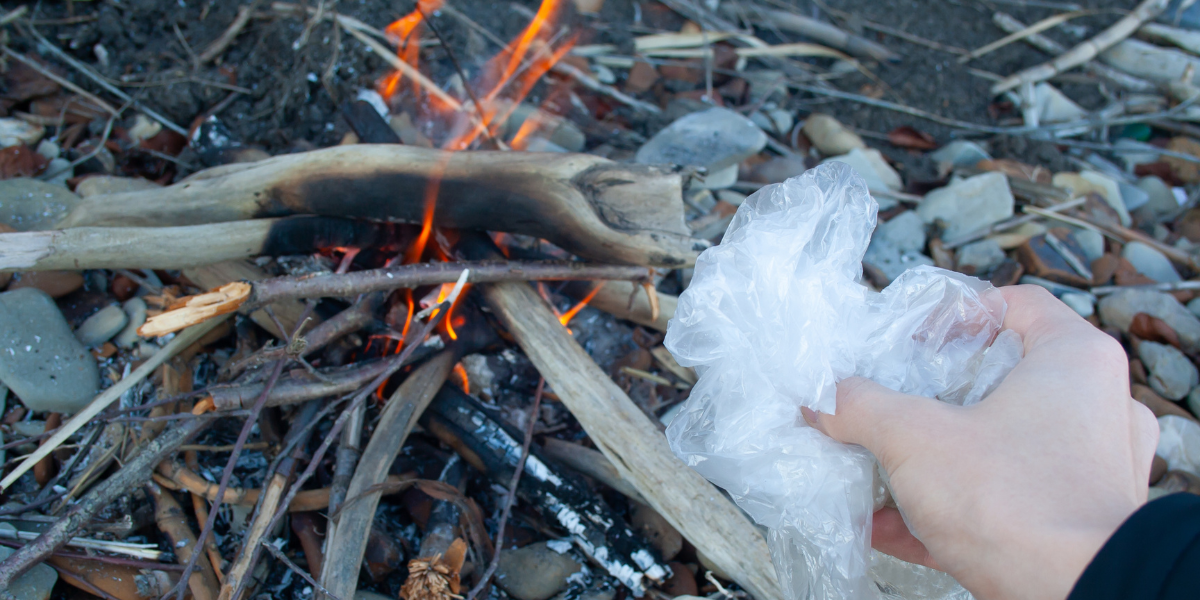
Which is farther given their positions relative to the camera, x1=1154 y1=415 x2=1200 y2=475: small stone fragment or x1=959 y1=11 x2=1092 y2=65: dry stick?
x1=959 y1=11 x2=1092 y2=65: dry stick

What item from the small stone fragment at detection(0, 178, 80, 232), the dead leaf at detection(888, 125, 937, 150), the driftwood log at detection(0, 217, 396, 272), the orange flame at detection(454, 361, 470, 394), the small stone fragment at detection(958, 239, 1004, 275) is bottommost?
the orange flame at detection(454, 361, 470, 394)

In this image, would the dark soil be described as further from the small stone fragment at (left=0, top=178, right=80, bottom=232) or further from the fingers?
the fingers

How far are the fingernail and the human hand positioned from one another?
141 millimetres

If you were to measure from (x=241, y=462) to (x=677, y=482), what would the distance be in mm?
1522

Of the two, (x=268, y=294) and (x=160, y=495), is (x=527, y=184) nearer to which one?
(x=268, y=294)

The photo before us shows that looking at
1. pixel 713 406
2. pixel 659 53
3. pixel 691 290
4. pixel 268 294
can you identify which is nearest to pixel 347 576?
pixel 268 294

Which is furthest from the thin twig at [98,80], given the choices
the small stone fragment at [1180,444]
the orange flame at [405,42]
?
the small stone fragment at [1180,444]

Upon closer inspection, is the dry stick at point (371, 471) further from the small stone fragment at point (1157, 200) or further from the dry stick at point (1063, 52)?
the dry stick at point (1063, 52)

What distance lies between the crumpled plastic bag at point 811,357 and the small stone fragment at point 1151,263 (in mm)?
2917

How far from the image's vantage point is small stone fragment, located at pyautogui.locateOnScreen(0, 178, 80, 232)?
7.93ft

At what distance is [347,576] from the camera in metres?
1.74

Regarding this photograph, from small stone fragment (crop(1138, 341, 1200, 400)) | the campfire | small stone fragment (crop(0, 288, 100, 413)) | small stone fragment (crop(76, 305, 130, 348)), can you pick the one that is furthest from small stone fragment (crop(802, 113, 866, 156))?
small stone fragment (crop(0, 288, 100, 413))

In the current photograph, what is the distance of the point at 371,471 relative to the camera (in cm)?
196

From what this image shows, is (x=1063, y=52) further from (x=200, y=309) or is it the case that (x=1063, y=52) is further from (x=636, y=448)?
(x=200, y=309)
